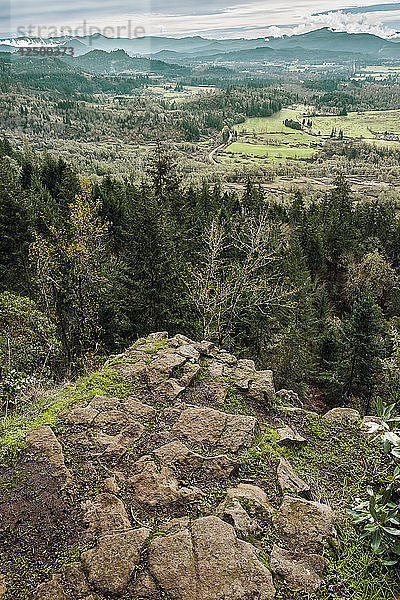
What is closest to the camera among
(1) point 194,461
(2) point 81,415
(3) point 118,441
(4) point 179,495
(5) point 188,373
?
(4) point 179,495

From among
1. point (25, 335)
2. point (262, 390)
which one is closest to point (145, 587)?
point (262, 390)

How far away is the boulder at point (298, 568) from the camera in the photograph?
523cm

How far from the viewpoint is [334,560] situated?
5.61 metres

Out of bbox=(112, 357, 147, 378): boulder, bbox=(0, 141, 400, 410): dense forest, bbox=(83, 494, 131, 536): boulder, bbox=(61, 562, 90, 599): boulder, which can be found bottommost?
bbox=(0, 141, 400, 410): dense forest

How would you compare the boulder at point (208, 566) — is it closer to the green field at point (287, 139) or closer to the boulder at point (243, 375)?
the boulder at point (243, 375)

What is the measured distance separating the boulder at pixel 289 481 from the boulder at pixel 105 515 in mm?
2708

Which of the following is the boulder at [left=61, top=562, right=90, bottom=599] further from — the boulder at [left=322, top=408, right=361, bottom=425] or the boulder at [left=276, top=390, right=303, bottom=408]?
the boulder at [left=276, top=390, right=303, bottom=408]

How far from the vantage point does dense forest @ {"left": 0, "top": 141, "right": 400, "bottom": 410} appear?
18.9 meters

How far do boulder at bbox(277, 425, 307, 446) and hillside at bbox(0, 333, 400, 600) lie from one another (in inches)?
1.2

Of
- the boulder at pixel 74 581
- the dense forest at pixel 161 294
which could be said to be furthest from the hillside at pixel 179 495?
the dense forest at pixel 161 294

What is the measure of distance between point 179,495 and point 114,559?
146cm

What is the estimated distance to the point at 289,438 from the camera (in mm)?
8578

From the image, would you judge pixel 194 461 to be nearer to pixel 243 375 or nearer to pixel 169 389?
pixel 169 389

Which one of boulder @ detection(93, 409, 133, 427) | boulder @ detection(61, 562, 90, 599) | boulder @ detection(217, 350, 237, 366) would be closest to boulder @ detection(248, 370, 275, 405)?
boulder @ detection(217, 350, 237, 366)
